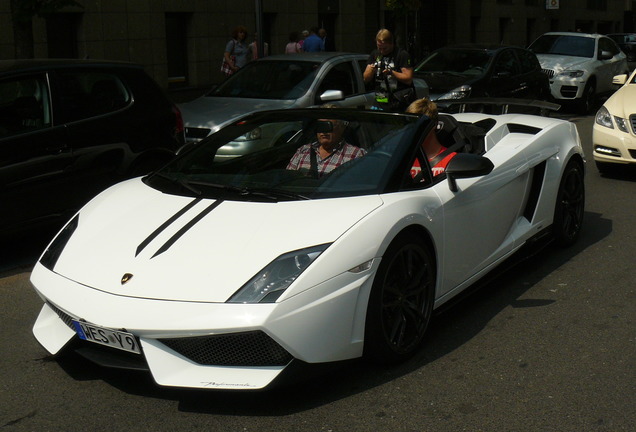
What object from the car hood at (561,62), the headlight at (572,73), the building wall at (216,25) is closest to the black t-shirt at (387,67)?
the building wall at (216,25)

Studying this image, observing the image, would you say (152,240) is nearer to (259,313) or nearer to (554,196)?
(259,313)

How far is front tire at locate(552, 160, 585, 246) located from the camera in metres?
6.94

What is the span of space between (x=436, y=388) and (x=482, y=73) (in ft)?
38.7

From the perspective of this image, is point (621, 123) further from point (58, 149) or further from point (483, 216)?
point (58, 149)

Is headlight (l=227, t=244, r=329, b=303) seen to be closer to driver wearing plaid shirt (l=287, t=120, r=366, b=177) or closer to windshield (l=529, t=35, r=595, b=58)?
driver wearing plaid shirt (l=287, t=120, r=366, b=177)

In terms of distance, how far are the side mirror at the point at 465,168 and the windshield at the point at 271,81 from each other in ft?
21.3

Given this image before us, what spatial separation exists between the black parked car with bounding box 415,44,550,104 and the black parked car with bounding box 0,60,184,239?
7.33 meters

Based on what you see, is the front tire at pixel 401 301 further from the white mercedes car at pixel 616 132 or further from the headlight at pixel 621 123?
the headlight at pixel 621 123

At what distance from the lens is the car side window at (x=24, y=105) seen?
24.1ft

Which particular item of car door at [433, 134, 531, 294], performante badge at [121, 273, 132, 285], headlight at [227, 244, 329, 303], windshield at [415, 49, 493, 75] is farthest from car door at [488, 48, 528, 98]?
performante badge at [121, 273, 132, 285]

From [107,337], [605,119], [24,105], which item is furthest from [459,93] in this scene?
[107,337]

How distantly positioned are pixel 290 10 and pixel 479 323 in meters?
18.5

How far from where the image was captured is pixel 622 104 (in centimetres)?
1082

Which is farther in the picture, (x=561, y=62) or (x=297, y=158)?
(x=561, y=62)
